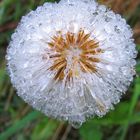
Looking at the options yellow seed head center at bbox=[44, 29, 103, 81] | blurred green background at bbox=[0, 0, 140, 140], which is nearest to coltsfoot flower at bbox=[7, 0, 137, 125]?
yellow seed head center at bbox=[44, 29, 103, 81]

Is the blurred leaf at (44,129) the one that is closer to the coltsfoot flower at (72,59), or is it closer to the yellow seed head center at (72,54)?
the coltsfoot flower at (72,59)

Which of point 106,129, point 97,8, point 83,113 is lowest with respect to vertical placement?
point 106,129

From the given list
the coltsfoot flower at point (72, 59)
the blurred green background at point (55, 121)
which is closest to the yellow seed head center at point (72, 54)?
the coltsfoot flower at point (72, 59)

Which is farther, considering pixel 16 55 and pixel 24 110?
pixel 24 110

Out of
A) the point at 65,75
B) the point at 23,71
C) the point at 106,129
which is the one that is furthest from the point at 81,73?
the point at 106,129

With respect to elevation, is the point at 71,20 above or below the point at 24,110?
above

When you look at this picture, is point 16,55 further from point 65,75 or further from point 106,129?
point 106,129
